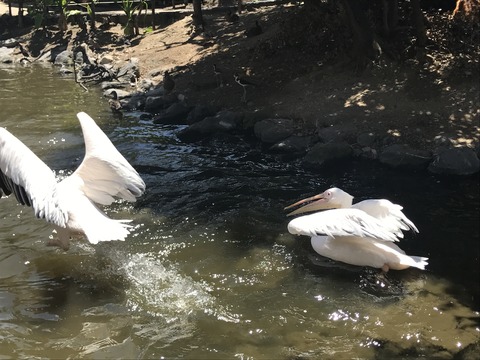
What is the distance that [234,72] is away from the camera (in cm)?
1176

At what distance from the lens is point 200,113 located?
10242 mm

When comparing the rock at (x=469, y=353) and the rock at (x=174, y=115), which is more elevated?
the rock at (x=174, y=115)

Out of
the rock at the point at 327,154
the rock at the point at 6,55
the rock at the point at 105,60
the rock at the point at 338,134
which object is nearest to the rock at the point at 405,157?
the rock at the point at 327,154

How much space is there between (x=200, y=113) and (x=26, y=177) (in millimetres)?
5601

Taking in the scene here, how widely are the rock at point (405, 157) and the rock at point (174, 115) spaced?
13.6 ft

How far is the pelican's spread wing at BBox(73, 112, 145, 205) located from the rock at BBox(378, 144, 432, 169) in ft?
12.7

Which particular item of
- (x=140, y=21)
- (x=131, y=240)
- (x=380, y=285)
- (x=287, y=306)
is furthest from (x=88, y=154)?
(x=140, y=21)

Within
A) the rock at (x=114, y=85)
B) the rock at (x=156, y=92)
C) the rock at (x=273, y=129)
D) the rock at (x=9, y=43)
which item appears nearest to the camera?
the rock at (x=273, y=129)

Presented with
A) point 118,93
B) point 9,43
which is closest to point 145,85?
point 118,93

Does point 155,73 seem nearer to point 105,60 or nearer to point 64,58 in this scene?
point 105,60

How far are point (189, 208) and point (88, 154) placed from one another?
1622 millimetres

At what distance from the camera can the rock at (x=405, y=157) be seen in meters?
7.52

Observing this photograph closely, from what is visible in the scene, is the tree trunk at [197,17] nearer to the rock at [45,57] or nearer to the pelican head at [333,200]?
the rock at [45,57]

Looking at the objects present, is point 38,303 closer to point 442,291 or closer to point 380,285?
point 380,285
